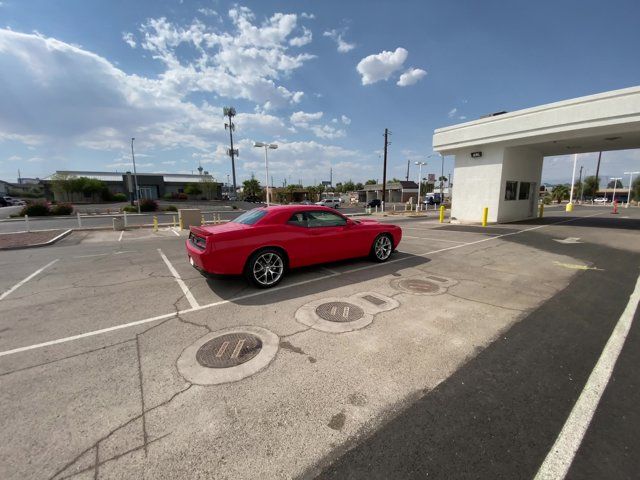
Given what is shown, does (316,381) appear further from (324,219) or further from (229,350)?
(324,219)

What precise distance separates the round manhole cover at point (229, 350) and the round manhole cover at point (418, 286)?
3.01m

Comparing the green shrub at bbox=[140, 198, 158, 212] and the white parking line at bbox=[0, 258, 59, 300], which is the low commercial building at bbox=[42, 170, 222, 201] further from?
the white parking line at bbox=[0, 258, 59, 300]

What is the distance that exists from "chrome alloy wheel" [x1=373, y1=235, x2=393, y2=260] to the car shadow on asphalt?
0.70 feet

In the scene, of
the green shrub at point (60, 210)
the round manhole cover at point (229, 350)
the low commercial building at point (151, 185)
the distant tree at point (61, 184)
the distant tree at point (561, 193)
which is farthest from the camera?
the distant tree at point (561, 193)

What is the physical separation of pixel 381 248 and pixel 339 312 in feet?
10.4

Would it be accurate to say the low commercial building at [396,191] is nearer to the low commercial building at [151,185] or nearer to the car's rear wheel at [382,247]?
the low commercial building at [151,185]

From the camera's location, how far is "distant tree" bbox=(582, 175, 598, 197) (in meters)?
72.5

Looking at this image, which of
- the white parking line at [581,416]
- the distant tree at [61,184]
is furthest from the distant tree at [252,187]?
the white parking line at [581,416]

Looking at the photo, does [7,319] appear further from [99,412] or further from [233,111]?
[233,111]

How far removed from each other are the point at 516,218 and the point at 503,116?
666 cm

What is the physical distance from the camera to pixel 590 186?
2938 inches

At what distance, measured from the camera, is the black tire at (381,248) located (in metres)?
6.89

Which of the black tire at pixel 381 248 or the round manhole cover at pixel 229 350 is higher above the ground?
the black tire at pixel 381 248

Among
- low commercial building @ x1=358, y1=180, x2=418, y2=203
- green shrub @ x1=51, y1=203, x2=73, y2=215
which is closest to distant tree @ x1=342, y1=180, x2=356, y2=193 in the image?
low commercial building @ x1=358, y1=180, x2=418, y2=203
